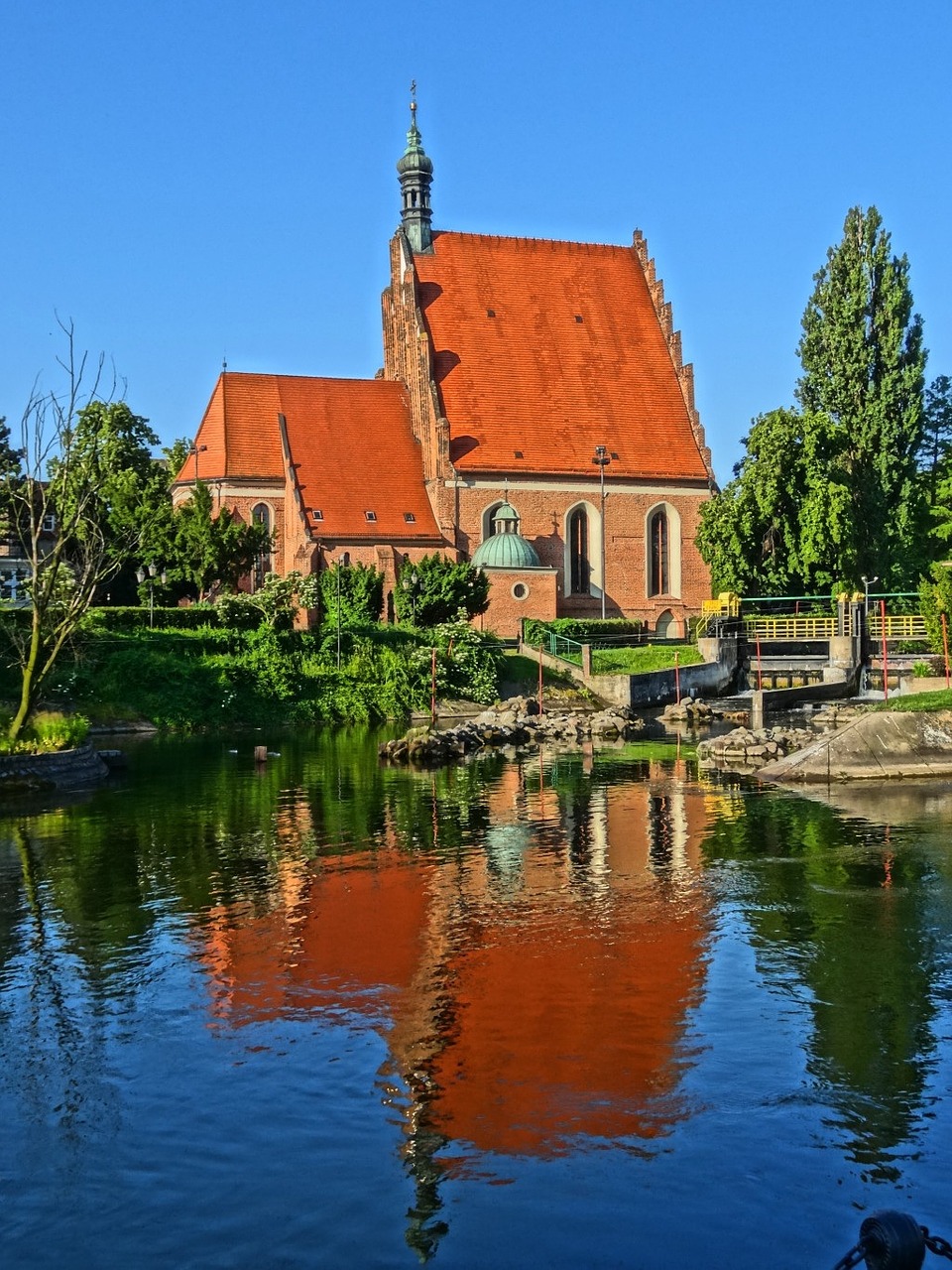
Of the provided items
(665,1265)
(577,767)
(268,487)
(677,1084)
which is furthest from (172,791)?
(268,487)

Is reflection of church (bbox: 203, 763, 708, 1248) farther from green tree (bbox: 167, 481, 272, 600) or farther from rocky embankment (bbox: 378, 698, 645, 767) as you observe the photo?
green tree (bbox: 167, 481, 272, 600)

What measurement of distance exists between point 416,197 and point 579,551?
19929 millimetres

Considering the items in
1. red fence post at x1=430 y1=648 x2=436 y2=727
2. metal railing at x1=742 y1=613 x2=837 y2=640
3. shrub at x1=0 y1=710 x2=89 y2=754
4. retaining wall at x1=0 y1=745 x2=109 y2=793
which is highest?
metal railing at x1=742 y1=613 x2=837 y2=640

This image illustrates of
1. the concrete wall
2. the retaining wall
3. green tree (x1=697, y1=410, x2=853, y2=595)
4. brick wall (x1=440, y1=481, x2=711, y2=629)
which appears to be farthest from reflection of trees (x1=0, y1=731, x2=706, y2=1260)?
brick wall (x1=440, y1=481, x2=711, y2=629)

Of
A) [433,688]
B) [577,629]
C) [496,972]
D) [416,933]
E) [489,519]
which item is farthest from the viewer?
[489,519]

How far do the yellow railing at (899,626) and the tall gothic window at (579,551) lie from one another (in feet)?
45.9

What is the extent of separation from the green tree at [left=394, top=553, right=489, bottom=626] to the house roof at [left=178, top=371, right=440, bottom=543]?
665 centimetres

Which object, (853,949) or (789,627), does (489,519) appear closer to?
(789,627)

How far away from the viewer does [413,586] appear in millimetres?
52344

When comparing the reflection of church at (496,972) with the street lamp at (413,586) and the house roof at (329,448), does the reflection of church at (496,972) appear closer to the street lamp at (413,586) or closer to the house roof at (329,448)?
the street lamp at (413,586)

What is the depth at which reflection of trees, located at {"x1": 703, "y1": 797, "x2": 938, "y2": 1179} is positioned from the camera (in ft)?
31.0

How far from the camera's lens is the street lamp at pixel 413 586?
52.0 meters

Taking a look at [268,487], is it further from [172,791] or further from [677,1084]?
[677,1084]

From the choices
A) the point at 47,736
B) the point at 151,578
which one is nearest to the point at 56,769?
the point at 47,736
